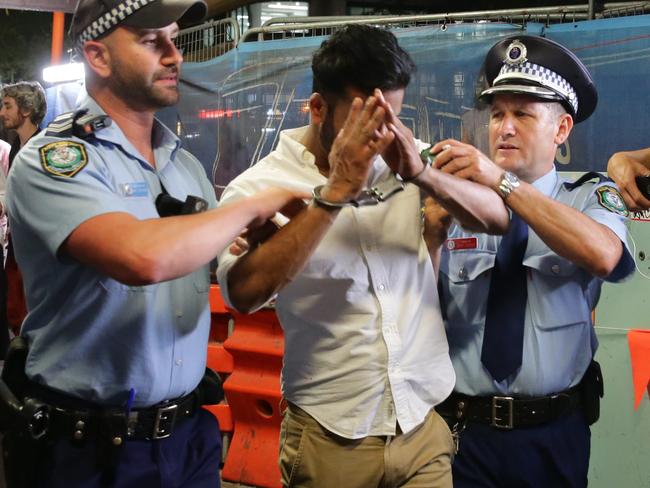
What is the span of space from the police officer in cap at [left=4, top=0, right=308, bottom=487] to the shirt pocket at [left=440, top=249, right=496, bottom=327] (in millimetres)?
793

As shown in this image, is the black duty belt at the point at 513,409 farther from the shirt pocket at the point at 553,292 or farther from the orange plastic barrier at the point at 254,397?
the orange plastic barrier at the point at 254,397

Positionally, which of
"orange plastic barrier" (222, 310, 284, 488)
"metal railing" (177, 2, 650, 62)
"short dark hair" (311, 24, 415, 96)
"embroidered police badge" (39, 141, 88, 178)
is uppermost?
"metal railing" (177, 2, 650, 62)

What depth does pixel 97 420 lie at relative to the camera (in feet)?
7.43

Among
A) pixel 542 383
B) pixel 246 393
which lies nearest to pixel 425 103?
pixel 246 393

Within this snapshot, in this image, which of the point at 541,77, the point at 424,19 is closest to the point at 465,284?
the point at 541,77

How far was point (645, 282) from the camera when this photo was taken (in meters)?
4.02

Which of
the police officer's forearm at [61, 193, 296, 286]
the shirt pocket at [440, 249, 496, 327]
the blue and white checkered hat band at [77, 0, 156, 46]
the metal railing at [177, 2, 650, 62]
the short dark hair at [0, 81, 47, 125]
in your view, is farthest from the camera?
the short dark hair at [0, 81, 47, 125]

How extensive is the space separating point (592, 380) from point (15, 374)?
6.23 ft

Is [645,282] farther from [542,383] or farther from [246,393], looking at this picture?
[246,393]

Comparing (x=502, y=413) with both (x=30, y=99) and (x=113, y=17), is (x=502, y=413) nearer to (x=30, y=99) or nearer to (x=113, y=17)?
(x=113, y=17)

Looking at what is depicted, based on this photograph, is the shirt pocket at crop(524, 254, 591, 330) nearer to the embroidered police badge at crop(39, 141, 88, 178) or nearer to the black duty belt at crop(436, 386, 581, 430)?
the black duty belt at crop(436, 386, 581, 430)

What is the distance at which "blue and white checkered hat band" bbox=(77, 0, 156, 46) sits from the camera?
2359 millimetres

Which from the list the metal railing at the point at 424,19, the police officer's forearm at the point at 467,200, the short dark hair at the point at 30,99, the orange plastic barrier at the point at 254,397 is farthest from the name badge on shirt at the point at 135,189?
the short dark hair at the point at 30,99

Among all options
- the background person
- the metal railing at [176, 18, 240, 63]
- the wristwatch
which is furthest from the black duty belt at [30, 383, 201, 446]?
the metal railing at [176, 18, 240, 63]
